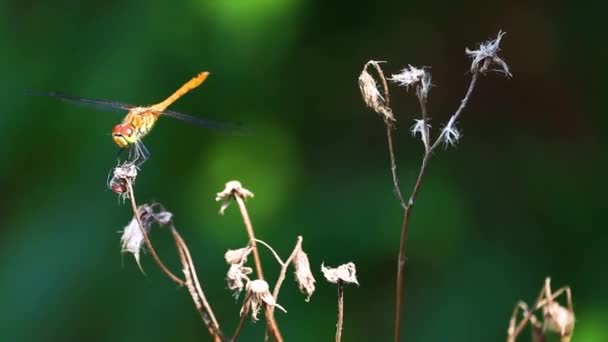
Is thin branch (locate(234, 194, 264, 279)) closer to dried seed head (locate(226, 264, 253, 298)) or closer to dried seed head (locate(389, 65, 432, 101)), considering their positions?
dried seed head (locate(226, 264, 253, 298))

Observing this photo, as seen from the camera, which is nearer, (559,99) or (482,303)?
(482,303)

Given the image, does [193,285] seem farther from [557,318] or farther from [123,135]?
[123,135]

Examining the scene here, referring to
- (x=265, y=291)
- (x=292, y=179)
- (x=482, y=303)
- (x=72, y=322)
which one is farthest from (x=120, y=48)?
(x=265, y=291)

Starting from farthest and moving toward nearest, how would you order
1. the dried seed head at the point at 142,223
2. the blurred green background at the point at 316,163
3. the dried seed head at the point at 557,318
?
the blurred green background at the point at 316,163
the dried seed head at the point at 142,223
the dried seed head at the point at 557,318

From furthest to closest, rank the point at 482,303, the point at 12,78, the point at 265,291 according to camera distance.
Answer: the point at 12,78 < the point at 482,303 < the point at 265,291

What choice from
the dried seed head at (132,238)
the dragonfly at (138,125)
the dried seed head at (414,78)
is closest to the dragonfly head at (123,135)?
the dragonfly at (138,125)

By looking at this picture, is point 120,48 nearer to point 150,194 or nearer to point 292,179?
point 150,194

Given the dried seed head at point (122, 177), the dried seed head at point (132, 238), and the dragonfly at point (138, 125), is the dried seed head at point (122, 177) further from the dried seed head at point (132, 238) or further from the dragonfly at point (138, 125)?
the dragonfly at point (138, 125)
